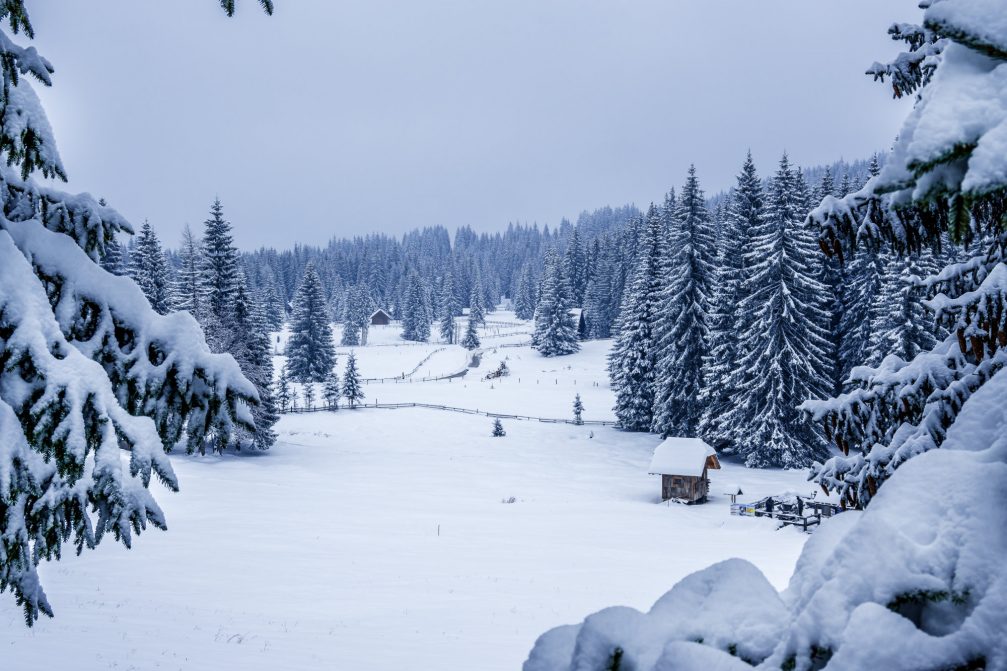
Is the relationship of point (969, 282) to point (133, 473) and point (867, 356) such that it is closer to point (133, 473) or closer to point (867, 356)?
point (133, 473)

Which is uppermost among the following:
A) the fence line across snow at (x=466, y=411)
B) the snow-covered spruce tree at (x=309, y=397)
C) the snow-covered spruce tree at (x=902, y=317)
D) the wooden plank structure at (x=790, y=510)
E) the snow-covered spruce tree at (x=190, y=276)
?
the snow-covered spruce tree at (x=190, y=276)

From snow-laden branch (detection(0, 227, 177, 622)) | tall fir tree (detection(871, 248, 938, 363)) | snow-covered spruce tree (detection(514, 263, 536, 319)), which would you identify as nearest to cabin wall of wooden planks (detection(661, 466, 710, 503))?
tall fir tree (detection(871, 248, 938, 363))

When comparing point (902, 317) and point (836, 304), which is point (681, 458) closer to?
point (902, 317)

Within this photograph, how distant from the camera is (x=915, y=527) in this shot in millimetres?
1527

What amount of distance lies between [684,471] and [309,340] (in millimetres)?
48865

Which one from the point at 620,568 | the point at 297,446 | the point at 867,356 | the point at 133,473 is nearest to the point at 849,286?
the point at 867,356

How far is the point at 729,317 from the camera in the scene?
38.4 m

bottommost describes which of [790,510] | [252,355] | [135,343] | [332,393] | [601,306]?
[790,510]

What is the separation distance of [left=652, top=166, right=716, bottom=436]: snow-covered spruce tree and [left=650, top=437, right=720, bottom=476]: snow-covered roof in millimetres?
9508

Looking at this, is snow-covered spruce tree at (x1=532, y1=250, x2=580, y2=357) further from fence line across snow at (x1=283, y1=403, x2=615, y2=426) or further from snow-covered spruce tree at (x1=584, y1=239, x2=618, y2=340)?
fence line across snow at (x1=283, y1=403, x2=615, y2=426)

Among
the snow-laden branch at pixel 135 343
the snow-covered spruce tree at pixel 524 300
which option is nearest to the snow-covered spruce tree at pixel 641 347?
the snow-laden branch at pixel 135 343

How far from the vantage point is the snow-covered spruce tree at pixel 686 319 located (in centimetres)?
3975

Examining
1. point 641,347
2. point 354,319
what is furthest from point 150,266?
point 354,319

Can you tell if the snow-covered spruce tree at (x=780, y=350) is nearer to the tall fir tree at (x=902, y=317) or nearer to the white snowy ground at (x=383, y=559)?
the white snowy ground at (x=383, y=559)
